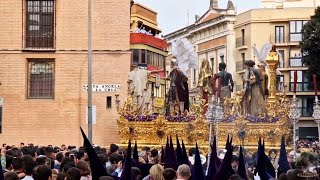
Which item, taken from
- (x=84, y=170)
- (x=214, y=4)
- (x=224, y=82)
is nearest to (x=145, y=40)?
(x=224, y=82)

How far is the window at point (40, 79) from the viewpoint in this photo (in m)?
38.8

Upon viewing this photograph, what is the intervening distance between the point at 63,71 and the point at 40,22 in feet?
7.38

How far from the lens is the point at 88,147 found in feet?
42.7

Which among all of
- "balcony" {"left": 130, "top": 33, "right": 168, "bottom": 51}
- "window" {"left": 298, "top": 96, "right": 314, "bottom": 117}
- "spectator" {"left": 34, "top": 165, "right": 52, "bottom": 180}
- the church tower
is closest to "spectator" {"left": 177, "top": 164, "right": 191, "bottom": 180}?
"spectator" {"left": 34, "top": 165, "right": 52, "bottom": 180}

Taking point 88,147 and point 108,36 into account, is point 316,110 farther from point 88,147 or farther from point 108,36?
point 88,147

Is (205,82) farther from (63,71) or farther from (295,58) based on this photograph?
(295,58)

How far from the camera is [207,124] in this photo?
107ft

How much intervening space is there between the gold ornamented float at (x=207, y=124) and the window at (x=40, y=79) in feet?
20.2

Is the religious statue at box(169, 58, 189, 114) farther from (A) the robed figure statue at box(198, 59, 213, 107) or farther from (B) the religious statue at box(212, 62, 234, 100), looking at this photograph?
(B) the religious statue at box(212, 62, 234, 100)

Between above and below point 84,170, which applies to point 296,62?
above

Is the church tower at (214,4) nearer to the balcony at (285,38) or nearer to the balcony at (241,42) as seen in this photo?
the balcony at (241,42)

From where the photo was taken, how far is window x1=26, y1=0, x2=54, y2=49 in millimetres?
Result: 38781

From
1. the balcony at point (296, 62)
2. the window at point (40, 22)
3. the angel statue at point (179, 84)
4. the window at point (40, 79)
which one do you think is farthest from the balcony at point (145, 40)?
the angel statue at point (179, 84)

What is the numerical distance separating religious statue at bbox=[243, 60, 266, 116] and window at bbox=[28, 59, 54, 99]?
932 cm
